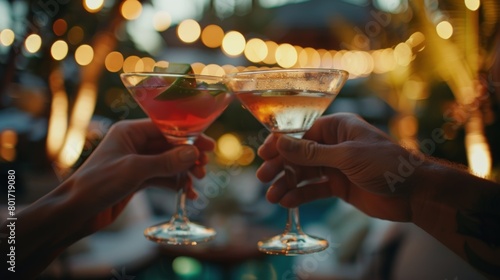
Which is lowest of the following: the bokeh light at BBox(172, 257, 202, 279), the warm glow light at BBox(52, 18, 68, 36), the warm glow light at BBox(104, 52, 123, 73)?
the bokeh light at BBox(172, 257, 202, 279)

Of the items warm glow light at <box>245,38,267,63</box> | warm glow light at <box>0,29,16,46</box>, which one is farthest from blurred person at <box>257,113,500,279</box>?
warm glow light at <box>245,38,267,63</box>

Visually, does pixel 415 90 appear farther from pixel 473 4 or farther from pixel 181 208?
pixel 181 208

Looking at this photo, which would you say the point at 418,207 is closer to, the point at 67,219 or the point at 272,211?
the point at 67,219

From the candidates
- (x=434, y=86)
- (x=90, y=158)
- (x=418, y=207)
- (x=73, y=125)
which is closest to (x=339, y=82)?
(x=418, y=207)

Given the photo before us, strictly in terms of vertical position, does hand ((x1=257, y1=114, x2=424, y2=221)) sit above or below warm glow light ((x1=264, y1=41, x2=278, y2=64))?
below

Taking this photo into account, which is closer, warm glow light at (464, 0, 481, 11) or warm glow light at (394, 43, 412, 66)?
warm glow light at (464, 0, 481, 11)

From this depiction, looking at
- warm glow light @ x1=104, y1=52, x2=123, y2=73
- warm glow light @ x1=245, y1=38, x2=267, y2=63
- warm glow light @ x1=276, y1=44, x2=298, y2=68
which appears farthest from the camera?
warm glow light @ x1=276, y1=44, x2=298, y2=68

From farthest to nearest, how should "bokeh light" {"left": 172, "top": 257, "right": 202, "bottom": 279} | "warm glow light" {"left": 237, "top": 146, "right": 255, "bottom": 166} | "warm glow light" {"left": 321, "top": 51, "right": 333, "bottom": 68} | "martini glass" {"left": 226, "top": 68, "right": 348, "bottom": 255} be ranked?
1. "warm glow light" {"left": 321, "top": 51, "right": 333, "bottom": 68}
2. "warm glow light" {"left": 237, "top": 146, "right": 255, "bottom": 166}
3. "bokeh light" {"left": 172, "top": 257, "right": 202, "bottom": 279}
4. "martini glass" {"left": 226, "top": 68, "right": 348, "bottom": 255}

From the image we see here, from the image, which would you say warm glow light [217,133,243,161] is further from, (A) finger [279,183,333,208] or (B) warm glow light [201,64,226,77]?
(A) finger [279,183,333,208]
